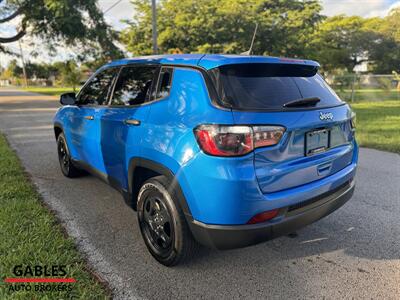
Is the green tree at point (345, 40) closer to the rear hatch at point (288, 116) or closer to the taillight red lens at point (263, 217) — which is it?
the rear hatch at point (288, 116)

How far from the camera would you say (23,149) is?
6871 millimetres

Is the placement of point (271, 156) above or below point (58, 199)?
above

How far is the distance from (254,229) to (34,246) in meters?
2.02

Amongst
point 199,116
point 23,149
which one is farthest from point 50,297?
point 23,149

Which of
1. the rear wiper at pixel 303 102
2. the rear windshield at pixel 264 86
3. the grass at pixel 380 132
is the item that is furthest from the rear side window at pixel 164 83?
the grass at pixel 380 132

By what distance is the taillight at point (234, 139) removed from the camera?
2.06m

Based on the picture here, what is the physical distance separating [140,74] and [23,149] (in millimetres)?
5089

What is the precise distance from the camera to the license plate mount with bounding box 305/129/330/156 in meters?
2.35

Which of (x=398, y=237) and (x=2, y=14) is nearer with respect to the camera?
(x=398, y=237)

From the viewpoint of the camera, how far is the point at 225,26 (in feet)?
76.5

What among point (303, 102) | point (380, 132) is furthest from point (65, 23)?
point (303, 102)

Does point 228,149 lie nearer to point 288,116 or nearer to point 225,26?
point 288,116

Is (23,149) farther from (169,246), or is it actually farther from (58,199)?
(169,246)
